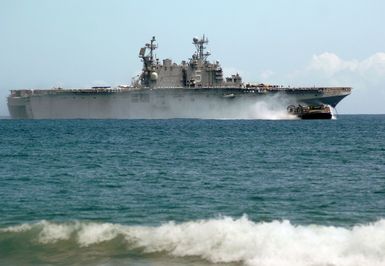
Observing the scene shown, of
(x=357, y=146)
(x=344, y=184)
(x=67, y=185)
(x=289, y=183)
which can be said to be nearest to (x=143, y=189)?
(x=67, y=185)

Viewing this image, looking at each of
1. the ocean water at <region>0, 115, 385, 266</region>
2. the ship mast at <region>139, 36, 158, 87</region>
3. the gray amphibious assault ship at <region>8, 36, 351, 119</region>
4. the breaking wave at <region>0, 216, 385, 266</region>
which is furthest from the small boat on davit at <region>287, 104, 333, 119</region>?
the breaking wave at <region>0, 216, 385, 266</region>

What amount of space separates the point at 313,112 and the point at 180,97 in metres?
21.2

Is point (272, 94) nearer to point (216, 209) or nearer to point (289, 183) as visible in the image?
point (289, 183)

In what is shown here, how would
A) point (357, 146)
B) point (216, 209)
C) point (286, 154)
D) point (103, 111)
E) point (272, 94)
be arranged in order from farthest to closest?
point (103, 111)
point (272, 94)
point (357, 146)
point (286, 154)
point (216, 209)

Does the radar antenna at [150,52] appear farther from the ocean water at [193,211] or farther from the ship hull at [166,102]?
the ocean water at [193,211]

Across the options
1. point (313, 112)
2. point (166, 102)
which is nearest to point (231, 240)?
point (313, 112)

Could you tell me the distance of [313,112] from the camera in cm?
9188

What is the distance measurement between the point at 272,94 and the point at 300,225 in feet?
256

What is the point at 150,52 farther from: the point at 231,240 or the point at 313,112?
the point at 231,240

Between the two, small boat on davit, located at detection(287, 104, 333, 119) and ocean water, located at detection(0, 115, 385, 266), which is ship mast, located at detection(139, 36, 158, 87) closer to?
small boat on davit, located at detection(287, 104, 333, 119)

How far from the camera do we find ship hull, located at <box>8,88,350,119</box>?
9312 centimetres

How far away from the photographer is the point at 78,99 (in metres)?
97.8

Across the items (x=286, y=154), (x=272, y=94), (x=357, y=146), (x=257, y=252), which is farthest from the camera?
(x=272, y=94)

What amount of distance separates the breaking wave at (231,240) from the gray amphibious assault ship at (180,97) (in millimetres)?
77716
